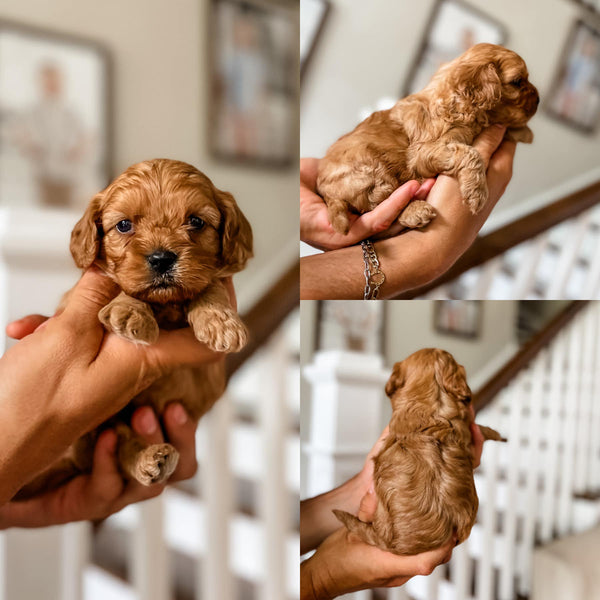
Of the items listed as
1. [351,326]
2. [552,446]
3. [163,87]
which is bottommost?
[552,446]

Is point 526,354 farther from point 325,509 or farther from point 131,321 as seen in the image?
point 131,321

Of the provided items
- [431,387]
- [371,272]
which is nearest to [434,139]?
[371,272]

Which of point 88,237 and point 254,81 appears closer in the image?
point 88,237

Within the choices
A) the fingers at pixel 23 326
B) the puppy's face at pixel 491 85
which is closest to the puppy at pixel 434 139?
the puppy's face at pixel 491 85

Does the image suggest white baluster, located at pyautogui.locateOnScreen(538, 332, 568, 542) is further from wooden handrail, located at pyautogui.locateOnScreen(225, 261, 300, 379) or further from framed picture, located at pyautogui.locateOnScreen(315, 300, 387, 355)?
wooden handrail, located at pyautogui.locateOnScreen(225, 261, 300, 379)

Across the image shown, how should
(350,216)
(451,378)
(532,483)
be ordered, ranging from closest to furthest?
(350,216)
(451,378)
(532,483)

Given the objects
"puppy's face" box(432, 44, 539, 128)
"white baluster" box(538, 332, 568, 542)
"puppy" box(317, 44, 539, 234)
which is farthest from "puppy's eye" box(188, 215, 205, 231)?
"white baluster" box(538, 332, 568, 542)

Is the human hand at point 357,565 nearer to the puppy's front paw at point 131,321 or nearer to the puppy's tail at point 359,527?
the puppy's tail at point 359,527
